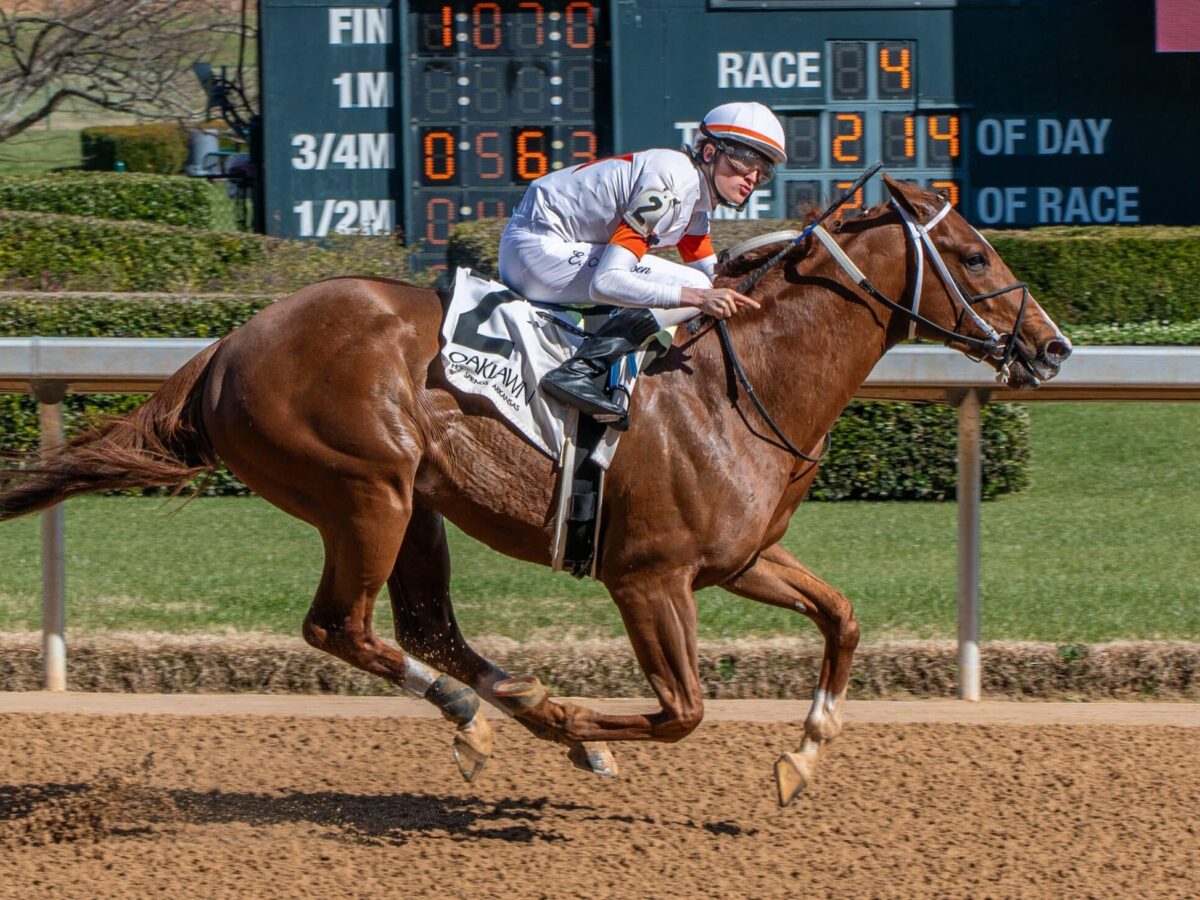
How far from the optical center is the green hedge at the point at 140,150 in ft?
89.5

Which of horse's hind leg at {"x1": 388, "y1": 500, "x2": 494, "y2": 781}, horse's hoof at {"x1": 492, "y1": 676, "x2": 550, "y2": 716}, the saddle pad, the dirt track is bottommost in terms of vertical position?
the dirt track

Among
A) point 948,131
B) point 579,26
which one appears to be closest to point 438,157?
point 579,26

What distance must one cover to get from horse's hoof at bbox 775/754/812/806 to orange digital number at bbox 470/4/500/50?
33.2 ft

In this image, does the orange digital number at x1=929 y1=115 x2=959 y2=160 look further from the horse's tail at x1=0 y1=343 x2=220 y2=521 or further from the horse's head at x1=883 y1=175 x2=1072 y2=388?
the horse's tail at x1=0 y1=343 x2=220 y2=521

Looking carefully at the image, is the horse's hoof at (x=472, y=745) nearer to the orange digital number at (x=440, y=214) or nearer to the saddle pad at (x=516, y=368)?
the saddle pad at (x=516, y=368)

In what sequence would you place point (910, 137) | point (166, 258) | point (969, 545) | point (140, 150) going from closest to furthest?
point (969, 545) → point (166, 258) → point (910, 137) → point (140, 150)

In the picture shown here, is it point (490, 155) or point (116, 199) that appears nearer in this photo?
point (490, 155)

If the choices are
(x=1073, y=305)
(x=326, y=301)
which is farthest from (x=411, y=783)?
(x=1073, y=305)

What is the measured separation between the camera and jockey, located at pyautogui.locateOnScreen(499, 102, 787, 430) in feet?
13.6

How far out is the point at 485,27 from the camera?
13398mm

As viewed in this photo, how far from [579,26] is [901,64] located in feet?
8.99

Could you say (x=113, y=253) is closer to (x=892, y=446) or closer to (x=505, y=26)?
(x=505, y=26)

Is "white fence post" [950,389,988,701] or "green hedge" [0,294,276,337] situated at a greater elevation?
"green hedge" [0,294,276,337]

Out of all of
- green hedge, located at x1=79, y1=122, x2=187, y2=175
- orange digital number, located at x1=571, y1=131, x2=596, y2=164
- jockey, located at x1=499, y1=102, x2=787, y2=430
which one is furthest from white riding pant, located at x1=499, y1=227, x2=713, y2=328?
green hedge, located at x1=79, y1=122, x2=187, y2=175
